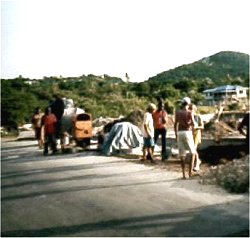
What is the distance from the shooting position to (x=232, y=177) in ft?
31.2

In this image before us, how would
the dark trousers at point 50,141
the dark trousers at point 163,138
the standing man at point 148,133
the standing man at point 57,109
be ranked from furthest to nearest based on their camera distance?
the standing man at point 57,109, the dark trousers at point 50,141, the dark trousers at point 163,138, the standing man at point 148,133

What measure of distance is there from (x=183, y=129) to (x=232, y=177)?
2.08 m

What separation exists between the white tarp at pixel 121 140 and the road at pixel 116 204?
3.34 m

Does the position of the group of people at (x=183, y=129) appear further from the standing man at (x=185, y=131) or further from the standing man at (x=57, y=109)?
the standing man at (x=57, y=109)

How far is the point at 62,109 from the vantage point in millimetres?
18562

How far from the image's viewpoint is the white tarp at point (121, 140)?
1638 centimetres

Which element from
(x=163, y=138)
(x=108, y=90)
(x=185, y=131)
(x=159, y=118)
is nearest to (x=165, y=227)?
(x=185, y=131)

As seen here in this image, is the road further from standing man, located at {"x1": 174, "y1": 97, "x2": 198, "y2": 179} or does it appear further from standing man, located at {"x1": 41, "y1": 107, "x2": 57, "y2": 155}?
standing man, located at {"x1": 41, "y1": 107, "x2": 57, "y2": 155}

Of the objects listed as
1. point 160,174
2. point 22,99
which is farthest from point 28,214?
point 22,99

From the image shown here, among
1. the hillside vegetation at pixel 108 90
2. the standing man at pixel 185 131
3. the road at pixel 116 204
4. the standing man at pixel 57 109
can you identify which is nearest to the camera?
the road at pixel 116 204

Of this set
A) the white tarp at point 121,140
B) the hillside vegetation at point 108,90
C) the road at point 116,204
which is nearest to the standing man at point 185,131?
the road at point 116,204

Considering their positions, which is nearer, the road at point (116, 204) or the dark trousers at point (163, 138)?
the road at point (116, 204)

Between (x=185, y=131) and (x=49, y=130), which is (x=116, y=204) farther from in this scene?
(x=49, y=130)

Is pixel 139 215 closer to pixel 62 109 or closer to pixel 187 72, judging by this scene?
pixel 62 109
